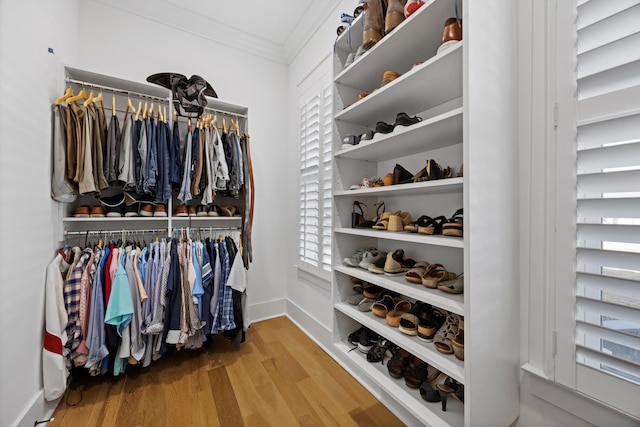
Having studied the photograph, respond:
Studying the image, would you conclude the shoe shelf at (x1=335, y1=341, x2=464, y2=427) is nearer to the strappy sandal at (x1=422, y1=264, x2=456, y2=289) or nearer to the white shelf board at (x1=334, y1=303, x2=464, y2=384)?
the white shelf board at (x1=334, y1=303, x2=464, y2=384)

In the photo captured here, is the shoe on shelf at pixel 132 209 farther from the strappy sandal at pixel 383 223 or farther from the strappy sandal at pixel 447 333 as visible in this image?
the strappy sandal at pixel 447 333

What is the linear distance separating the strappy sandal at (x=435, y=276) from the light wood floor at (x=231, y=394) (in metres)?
0.87

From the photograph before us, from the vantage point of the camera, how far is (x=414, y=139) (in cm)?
108

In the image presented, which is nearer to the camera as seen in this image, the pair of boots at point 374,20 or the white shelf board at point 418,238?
the white shelf board at point 418,238

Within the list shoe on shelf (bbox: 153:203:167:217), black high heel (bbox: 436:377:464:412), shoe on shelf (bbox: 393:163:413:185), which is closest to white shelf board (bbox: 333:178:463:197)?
shoe on shelf (bbox: 393:163:413:185)

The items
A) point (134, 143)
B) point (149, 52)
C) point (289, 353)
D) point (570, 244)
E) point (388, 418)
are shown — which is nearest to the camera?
point (570, 244)

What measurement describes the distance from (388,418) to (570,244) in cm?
122

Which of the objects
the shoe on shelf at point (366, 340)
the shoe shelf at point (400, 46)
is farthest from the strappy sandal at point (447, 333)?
the shoe shelf at point (400, 46)

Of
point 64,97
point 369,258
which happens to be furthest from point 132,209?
point 369,258

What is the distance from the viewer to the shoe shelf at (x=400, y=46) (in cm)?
92

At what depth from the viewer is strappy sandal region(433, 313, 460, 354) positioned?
94cm

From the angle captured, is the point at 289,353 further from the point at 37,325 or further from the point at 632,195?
the point at 632,195

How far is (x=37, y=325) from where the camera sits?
1.29 metres

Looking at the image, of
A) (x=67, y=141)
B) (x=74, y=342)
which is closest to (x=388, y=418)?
(x=74, y=342)
